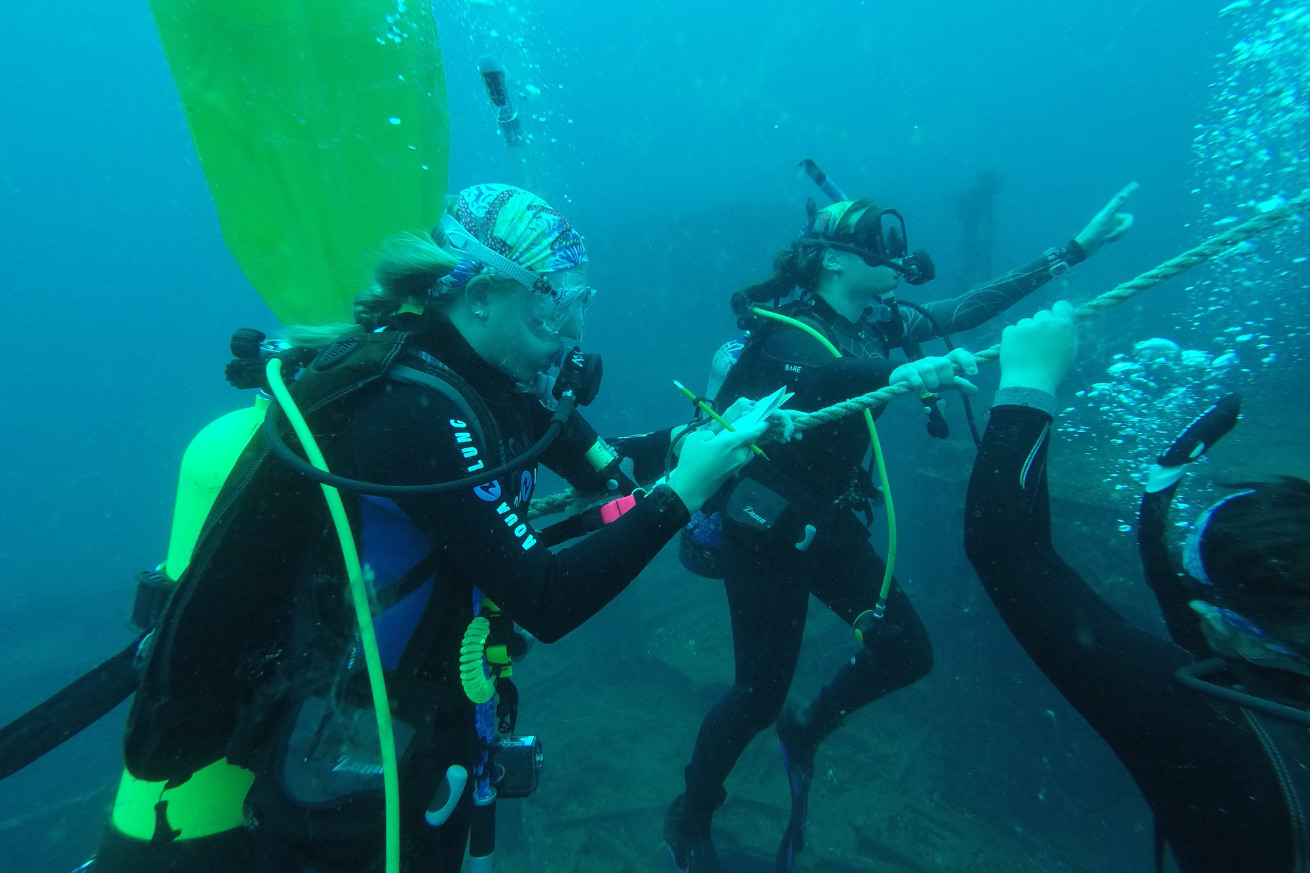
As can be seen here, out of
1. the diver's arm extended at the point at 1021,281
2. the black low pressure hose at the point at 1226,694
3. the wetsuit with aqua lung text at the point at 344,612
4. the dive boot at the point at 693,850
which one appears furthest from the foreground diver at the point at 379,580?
the diver's arm extended at the point at 1021,281

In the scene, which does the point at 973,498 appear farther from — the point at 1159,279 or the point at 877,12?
the point at 877,12

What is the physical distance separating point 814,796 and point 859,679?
314cm

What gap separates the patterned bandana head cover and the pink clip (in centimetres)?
87

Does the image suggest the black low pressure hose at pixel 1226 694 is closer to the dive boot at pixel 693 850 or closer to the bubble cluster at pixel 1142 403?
the dive boot at pixel 693 850

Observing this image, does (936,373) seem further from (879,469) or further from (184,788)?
(184,788)

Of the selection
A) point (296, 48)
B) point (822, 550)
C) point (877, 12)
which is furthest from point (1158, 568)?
point (877, 12)

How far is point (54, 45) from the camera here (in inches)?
3848

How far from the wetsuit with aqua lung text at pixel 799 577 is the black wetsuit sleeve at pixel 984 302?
3.9 inches

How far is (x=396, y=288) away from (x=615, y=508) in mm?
1048

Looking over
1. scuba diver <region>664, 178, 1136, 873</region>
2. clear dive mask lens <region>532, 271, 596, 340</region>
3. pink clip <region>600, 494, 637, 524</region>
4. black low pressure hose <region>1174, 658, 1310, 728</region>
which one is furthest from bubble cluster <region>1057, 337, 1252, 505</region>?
clear dive mask lens <region>532, 271, 596, 340</region>

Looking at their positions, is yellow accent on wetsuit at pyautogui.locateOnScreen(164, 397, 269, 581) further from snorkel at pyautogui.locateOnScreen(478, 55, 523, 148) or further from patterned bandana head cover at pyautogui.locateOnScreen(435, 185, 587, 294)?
snorkel at pyautogui.locateOnScreen(478, 55, 523, 148)

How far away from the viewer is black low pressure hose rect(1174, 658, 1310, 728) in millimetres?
1161

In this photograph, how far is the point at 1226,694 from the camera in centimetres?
124

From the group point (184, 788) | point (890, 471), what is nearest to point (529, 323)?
point (184, 788)
